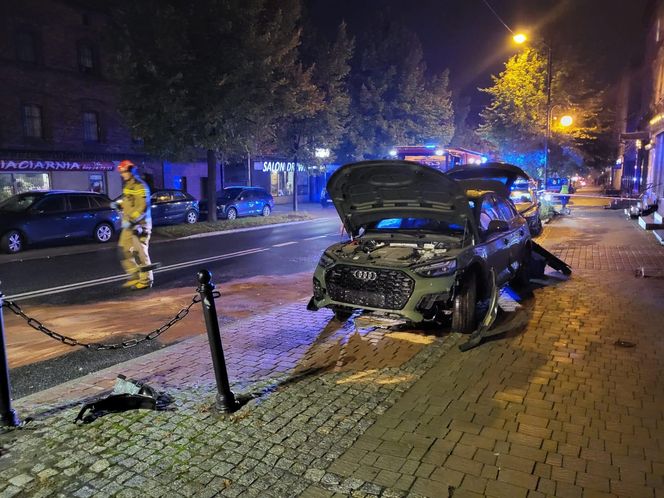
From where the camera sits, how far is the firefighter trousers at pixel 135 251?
8.91m

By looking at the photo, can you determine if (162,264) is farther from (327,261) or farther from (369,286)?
(369,286)

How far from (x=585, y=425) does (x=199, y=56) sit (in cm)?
1829

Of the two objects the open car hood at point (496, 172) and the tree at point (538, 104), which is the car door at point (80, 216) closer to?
the open car hood at point (496, 172)

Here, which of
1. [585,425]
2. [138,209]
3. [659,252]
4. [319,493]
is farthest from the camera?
[659,252]

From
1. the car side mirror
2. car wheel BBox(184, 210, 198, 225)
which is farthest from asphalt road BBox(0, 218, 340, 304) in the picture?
the car side mirror

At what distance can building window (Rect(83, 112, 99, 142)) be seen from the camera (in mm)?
24984

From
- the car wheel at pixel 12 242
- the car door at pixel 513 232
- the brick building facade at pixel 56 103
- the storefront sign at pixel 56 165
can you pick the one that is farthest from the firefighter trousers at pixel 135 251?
the storefront sign at pixel 56 165

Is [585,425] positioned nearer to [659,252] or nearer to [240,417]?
[240,417]

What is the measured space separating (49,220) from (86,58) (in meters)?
13.8

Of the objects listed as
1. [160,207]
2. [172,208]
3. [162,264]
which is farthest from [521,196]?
[160,207]

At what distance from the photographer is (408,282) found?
566 cm

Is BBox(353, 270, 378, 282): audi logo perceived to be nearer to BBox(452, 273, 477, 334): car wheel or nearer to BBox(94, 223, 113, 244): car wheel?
BBox(452, 273, 477, 334): car wheel

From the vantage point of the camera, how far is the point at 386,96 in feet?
118

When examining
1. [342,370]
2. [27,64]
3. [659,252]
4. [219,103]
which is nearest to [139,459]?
[342,370]
